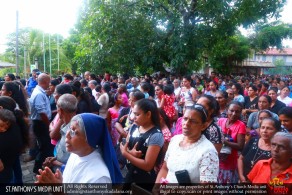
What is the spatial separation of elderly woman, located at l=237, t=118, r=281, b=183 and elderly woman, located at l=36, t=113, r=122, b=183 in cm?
159

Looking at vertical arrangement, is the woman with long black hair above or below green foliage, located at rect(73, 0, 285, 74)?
below

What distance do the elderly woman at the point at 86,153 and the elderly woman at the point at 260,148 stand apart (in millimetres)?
1595

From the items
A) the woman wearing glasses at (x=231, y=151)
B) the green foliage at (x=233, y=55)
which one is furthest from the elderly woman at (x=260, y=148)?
the green foliage at (x=233, y=55)

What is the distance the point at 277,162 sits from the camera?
8.47 ft

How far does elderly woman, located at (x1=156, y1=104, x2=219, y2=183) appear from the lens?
2.26 m

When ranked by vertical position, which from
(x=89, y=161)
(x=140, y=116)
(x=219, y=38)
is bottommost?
(x=89, y=161)

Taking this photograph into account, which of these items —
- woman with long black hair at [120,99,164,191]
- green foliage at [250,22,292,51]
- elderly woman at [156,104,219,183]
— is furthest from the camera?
green foliage at [250,22,292,51]

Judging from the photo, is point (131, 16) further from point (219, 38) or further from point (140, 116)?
point (140, 116)

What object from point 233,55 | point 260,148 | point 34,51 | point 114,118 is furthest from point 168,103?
point 34,51

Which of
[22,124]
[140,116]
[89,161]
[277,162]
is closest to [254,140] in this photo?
[277,162]

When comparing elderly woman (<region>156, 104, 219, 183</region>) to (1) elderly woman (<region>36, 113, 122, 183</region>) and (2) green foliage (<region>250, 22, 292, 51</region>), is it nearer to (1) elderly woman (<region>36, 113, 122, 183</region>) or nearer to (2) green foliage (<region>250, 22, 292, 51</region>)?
(1) elderly woman (<region>36, 113, 122, 183</region>)

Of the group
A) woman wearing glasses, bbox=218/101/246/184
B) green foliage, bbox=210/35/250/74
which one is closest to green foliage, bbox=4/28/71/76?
green foliage, bbox=210/35/250/74

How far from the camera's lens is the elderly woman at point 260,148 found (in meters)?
3.12

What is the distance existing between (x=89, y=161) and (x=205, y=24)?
12.4 meters
